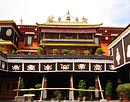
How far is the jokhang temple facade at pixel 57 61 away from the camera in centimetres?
2378

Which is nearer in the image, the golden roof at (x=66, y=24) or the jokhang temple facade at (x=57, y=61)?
the jokhang temple facade at (x=57, y=61)

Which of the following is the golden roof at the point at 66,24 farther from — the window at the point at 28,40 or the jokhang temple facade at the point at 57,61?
A: the window at the point at 28,40

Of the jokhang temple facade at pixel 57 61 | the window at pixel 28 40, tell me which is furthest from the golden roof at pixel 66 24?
the window at pixel 28 40

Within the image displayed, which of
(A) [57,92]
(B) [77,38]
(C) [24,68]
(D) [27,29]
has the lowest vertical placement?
(A) [57,92]

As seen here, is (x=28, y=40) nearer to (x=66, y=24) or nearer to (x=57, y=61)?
(x=66, y=24)

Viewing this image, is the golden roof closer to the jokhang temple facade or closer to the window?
the jokhang temple facade

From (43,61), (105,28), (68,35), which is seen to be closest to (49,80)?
(43,61)

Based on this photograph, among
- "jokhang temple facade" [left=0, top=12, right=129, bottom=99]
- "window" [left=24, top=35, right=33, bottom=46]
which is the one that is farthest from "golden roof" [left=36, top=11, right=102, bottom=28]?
"window" [left=24, top=35, right=33, bottom=46]

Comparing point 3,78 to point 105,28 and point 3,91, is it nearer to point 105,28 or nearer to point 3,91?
point 3,91

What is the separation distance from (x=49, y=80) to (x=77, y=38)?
676cm

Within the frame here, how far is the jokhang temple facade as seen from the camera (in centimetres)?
2378

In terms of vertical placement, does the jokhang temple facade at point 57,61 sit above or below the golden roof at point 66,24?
below

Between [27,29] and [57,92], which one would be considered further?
[27,29]

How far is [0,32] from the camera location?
29.6 metres
